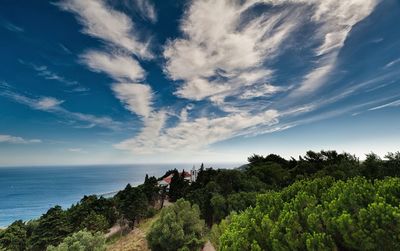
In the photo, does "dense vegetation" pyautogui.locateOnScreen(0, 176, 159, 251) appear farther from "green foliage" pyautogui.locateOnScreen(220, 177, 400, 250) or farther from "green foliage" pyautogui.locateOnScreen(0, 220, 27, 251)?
"green foliage" pyautogui.locateOnScreen(220, 177, 400, 250)

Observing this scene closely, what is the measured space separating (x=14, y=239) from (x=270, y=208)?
38.4m

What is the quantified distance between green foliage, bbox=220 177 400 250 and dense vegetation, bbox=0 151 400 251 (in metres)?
0.04

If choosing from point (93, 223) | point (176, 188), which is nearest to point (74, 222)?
point (93, 223)

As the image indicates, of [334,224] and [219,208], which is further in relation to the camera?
[219,208]

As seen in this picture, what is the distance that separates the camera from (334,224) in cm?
1254

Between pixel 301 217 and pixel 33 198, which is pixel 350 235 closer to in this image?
pixel 301 217

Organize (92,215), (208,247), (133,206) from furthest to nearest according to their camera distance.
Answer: (133,206) < (92,215) < (208,247)

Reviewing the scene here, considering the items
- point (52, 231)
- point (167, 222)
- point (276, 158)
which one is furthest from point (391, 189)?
point (276, 158)

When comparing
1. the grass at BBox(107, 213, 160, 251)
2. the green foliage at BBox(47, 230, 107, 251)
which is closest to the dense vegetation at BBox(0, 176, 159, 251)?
the grass at BBox(107, 213, 160, 251)

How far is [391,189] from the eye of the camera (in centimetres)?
1409

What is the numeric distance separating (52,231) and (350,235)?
38282 millimetres

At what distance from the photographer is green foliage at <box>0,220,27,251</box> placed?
122ft

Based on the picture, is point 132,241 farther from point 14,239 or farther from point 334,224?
point 334,224

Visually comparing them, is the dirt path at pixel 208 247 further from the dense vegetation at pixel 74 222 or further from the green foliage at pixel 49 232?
the green foliage at pixel 49 232
